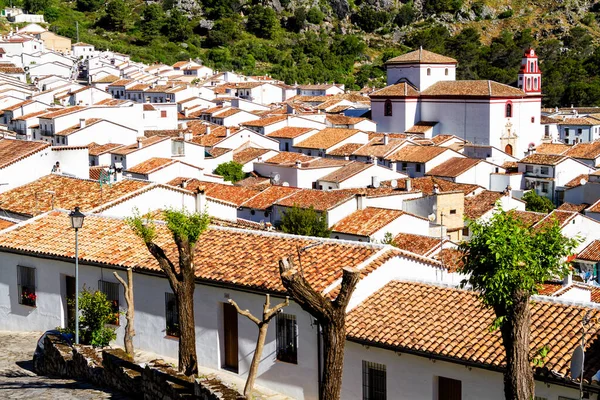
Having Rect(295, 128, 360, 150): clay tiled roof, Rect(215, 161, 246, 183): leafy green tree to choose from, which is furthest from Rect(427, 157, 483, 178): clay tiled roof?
Rect(215, 161, 246, 183): leafy green tree

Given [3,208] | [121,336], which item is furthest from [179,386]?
[3,208]

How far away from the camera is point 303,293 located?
9586 mm

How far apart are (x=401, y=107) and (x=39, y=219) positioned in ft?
165

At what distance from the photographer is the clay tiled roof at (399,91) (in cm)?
6656

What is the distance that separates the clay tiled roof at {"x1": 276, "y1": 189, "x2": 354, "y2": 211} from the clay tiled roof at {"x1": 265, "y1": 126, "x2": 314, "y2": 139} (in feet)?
67.3

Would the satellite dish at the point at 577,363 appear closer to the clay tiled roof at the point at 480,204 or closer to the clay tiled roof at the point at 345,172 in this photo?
the clay tiled roof at the point at 480,204

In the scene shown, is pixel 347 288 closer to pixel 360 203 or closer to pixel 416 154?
pixel 360 203

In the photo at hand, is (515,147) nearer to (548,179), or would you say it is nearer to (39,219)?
(548,179)

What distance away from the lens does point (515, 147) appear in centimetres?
6266

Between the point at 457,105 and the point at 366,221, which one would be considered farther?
the point at 457,105

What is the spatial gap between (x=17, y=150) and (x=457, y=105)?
4313 centimetres

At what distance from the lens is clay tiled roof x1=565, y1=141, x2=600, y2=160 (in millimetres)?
53312

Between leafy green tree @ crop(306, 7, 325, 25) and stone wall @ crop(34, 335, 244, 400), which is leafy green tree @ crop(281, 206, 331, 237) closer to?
stone wall @ crop(34, 335, 244, 400)

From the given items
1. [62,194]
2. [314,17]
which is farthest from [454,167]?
[314,17]
